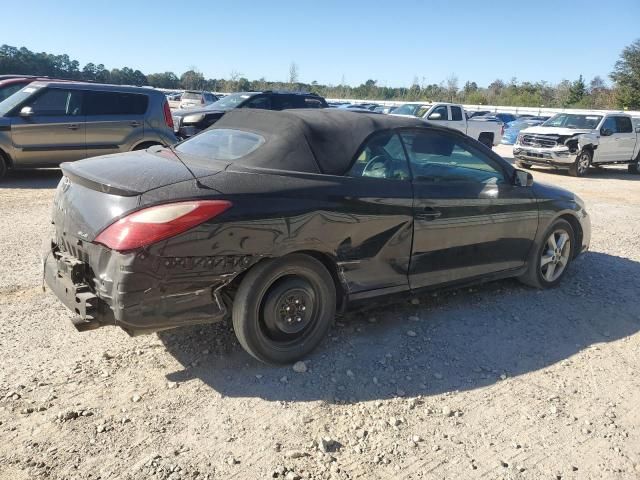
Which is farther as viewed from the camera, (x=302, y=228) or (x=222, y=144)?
(x=222, y=144)

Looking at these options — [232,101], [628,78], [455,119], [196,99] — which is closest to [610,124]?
[455,119]

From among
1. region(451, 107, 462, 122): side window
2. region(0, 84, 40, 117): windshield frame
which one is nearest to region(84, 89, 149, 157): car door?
region(0, 84, 40, 117): windshield frame

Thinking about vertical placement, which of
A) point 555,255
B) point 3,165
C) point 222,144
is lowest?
point 3,165

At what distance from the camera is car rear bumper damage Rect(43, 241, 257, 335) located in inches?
114

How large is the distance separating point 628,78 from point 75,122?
164 ft

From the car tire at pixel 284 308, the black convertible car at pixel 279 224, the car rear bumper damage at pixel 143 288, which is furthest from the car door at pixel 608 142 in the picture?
the car rear bumper damage at pixel 143 288

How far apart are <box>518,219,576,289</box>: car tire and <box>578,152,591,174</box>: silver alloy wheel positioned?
426 inches

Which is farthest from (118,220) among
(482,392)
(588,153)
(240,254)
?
(588,153)

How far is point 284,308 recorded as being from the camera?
3.46 m

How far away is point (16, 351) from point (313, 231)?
6.86 ft

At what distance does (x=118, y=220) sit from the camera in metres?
2.95

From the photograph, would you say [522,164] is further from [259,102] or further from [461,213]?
[461,213]

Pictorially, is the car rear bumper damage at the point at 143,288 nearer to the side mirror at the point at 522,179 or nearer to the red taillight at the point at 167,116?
the side mirror at the point at 522,179

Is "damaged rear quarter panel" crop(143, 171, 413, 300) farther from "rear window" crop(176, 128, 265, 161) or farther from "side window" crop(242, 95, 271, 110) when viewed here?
"side window" crop(242, 95, 271, 110)
